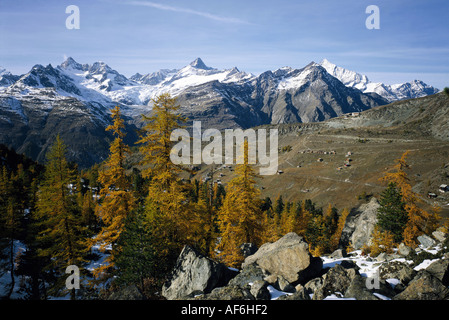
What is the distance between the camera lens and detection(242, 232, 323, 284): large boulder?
61.2ft

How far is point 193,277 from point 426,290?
1400 cm

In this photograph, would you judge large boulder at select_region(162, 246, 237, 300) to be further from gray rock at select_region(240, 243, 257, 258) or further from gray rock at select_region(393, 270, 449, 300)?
gray rock at select_region(393, 270, 449, 300)

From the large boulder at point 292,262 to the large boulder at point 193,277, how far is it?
3.66 m

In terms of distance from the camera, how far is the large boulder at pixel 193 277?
17312 millimetres

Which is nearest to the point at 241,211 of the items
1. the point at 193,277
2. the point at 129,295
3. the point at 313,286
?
the point at 193,277

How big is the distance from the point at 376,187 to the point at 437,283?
109355 mm

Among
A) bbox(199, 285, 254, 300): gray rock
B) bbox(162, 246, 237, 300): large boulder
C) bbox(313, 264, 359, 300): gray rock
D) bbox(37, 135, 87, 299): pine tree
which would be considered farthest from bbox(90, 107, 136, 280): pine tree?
bbox(313, 264, 359, 300): gray rock

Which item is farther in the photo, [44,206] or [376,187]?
[376,187]

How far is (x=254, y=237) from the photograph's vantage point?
3009 centimetres

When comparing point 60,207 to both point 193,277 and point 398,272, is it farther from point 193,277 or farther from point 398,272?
point 398,272

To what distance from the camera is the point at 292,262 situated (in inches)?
749
